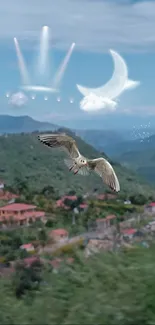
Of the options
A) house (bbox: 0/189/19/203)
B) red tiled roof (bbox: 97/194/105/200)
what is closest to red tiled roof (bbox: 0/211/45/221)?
house (bbox: 0/189/19/203)

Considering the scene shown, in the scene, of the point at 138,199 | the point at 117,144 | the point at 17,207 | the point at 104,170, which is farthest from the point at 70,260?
the point at 17,207

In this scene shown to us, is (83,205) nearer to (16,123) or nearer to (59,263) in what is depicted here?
(16,123)

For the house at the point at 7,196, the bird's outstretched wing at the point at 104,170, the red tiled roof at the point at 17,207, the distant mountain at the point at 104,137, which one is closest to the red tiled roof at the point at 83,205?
the red tiled roof at the point at 17,207

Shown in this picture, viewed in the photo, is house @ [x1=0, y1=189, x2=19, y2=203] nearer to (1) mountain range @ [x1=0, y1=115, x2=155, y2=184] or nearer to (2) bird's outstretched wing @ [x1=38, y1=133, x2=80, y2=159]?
(1) mountain range @ [x1=0, y1=115, x2=155, y2=184]

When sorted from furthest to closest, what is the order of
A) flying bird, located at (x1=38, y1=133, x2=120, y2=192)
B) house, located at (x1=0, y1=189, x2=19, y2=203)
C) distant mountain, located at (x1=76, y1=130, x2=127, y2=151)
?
house, located at (x1=0, y1=189, x2=19, y2=203)
distant mountain, located at (x1=76, y1=130, x2=127, y2=151)
flying bird, located at (x1=38, y1=133, x2=120, y2=192)

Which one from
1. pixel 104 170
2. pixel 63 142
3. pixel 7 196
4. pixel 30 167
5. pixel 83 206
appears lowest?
pixel 104 170
